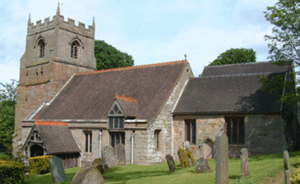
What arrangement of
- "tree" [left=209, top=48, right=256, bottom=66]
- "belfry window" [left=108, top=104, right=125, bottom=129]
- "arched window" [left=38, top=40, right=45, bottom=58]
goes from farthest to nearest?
"tree" [left=209, top=48, right=256, bottom=66] < "arched window" [left=38, top=40, right=45, bottom=58] < "belfry window" [left=108, top=104, right=125, bottom=129]

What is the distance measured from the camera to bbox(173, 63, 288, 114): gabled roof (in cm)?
2227

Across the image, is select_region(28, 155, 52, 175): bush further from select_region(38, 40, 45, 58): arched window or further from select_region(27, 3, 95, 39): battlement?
select_region(27, 3, 95, 39): battlement

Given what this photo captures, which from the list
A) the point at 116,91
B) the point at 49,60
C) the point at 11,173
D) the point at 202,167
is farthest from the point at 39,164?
the point at 49,60

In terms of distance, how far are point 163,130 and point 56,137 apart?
8954mm

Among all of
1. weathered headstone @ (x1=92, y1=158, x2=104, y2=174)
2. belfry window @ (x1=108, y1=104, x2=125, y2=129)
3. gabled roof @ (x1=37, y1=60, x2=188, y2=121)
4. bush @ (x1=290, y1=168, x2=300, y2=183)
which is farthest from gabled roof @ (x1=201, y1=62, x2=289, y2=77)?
bush @ (x1=290, y1=168, x2=300, y2=183)

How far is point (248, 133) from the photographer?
2200 cm

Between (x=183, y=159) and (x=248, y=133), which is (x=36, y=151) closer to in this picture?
(x=183, y=159)

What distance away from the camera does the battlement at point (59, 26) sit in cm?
3384

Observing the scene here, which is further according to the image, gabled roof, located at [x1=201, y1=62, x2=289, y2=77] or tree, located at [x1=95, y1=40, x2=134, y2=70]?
tree, located at [x1=95, y1=40, x2=134, y2=70]

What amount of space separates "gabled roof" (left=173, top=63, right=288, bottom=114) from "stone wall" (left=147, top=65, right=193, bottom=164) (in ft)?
2.22

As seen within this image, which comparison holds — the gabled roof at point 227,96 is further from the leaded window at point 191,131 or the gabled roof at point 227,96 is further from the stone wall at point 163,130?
the leaded window at point 191,131

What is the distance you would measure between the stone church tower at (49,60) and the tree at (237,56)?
79.1ft

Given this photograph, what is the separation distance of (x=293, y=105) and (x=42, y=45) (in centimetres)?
2810

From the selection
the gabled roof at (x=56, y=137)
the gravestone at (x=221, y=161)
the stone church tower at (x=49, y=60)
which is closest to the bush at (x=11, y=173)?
the gabled roof at (x=56, y=137)
